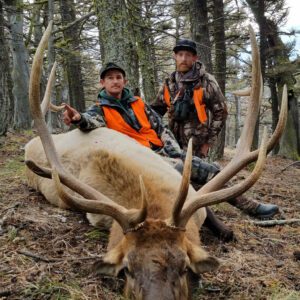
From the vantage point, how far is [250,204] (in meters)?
5.77

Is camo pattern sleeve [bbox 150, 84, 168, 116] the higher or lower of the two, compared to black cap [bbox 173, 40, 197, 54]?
lower

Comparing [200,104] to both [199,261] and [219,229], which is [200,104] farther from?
[199,261]

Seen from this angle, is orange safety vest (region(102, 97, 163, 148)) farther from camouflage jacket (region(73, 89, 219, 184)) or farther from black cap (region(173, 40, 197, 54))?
black cap (region(173, 40, 197, 54))

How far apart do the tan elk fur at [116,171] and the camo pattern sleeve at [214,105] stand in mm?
1805

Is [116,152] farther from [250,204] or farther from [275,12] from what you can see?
[275,12]

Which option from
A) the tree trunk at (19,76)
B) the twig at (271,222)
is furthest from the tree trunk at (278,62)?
the twig at (271,222)

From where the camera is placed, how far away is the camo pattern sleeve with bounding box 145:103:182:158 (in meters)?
5.95

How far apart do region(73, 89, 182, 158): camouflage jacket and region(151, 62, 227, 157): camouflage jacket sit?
659 millimetres

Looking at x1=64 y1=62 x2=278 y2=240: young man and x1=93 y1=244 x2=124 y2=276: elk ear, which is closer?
x1=93 y1=244 x2=124 y2=276: elk ear

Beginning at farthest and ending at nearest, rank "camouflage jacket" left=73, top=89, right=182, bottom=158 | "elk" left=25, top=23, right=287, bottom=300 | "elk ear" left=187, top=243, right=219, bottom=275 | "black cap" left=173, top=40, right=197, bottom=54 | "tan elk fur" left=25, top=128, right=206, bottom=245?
1. "black cap" left=173, top=40, right=197, bottom=54
2. "camouflage jacket" left=73, top=89, right=182, bottom=158
3. "tan elk fur" left=25, top=128, right=206, bottom=245
4. "elk ear" left=187, top=243, right=219, bottom=275
5. "elk" left=25, top=23, right=287, bottom=300

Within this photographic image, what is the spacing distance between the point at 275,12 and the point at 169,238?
14936 millimetres

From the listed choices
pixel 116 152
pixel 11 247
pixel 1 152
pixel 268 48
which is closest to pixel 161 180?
pixel 116 152

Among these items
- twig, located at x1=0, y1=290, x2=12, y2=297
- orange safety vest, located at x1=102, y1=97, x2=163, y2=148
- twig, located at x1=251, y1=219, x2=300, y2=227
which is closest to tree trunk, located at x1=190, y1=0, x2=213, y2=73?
orange safety vest, located at x1=102, y1=97, x2=163, y2=148

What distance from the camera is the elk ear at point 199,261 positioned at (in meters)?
3.36
